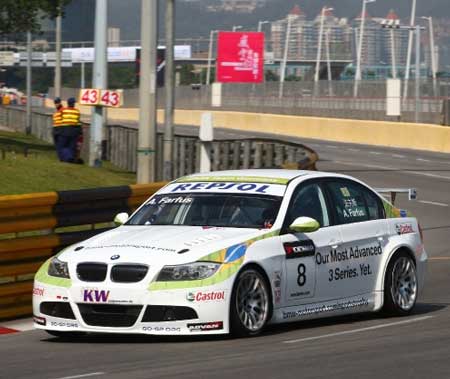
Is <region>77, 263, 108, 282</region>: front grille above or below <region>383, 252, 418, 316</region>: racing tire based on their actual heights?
above

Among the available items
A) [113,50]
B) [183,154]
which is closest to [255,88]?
[183,154]

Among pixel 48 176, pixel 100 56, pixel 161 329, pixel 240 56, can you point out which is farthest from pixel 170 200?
pixel 240 56

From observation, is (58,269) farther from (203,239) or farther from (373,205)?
(373,205)

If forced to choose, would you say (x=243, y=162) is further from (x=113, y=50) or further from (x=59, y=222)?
(x=113, y=50)

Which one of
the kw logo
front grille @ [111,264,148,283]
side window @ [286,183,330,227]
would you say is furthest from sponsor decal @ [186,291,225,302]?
side window @ [286,183,330,227]

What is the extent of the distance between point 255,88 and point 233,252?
70.4 m

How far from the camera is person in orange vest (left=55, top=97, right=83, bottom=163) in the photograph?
103ft

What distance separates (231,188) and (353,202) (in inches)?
49.1

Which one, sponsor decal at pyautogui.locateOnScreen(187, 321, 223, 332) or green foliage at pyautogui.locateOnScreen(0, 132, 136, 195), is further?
→ green foliage at pyautogui.locateOnScreen(0, 132, 136, 195)

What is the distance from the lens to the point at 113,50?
176m

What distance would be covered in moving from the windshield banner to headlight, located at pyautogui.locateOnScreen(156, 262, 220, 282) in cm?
136

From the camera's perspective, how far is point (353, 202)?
1257 cm

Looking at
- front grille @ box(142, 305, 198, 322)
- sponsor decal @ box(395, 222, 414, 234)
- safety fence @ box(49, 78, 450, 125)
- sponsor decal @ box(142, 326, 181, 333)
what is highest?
sponsor decal @ box(395, 222, 414, 234)

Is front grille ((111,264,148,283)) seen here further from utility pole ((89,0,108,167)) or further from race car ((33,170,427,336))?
utility pole ((89,0,108,167))
